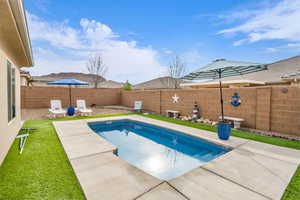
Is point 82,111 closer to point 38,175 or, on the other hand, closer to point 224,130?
point 38,175

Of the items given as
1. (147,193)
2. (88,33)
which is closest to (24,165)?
(147,193)

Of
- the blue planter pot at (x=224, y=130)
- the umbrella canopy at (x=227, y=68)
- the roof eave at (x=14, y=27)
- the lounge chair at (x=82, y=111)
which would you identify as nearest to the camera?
the roof eave at (x=14, y=27)

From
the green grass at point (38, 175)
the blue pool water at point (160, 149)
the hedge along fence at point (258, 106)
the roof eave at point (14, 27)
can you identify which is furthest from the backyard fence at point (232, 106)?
the roof eave at point (14, 27)

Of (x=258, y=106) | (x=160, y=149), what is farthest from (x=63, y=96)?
(x=258, y=106)

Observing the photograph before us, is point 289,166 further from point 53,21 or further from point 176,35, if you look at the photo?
point 53,21

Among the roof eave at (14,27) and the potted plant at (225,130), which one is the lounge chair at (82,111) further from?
the potted plant at (225,130)

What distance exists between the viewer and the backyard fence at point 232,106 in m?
5.55

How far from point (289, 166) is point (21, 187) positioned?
5.40 m

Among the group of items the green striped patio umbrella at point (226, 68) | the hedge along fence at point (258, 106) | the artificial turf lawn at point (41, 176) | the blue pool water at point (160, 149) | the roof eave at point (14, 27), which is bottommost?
the blue pool water at point (160, 149)

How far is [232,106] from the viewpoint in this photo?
7164mm

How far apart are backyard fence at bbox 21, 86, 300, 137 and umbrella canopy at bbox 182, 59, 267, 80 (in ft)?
6.30

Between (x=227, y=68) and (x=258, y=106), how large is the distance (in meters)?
3.02

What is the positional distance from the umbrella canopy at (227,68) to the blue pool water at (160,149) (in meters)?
2.52

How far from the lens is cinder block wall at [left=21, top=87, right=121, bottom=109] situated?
484 inches
